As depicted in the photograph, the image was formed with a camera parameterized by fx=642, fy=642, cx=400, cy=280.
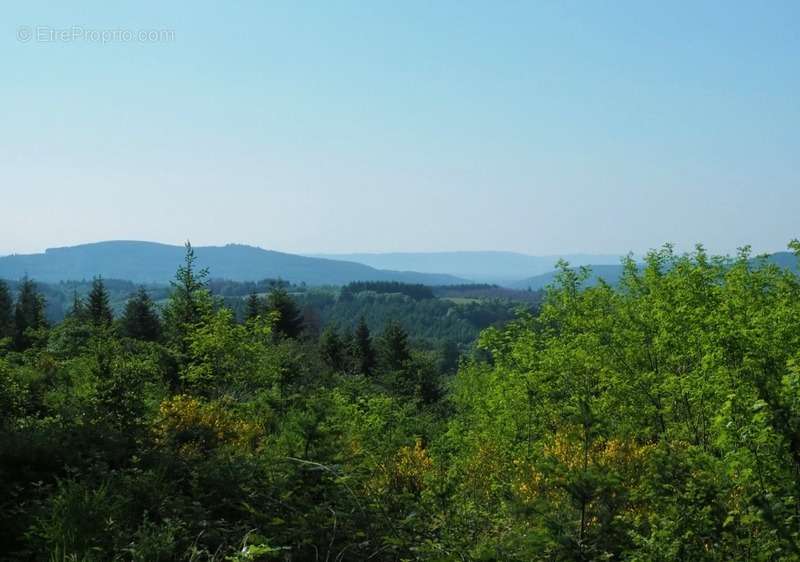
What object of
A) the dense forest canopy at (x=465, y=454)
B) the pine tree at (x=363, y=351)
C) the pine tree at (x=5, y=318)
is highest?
the dense forest canopy at (x=465, y=454)

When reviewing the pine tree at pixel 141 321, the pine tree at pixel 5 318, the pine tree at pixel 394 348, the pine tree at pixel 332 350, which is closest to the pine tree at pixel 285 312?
the pine tree at pixel 332 350

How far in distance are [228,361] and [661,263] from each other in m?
14.7

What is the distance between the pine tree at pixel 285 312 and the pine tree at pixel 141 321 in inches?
381

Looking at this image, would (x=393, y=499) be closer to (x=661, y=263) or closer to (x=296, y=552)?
(x=296, y=552)

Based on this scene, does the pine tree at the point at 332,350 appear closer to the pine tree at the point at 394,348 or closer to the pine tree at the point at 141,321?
the pine tree at the point at 394,348

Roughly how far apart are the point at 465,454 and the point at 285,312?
41358 millimetres

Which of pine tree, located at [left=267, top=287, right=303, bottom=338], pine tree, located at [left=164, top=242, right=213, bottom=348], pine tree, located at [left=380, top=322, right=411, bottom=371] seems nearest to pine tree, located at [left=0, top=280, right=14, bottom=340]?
pine tree, located at [left=164, top=242, right=213, bottom=348]

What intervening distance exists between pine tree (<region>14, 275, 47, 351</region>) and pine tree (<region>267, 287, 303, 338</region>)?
59.0ft

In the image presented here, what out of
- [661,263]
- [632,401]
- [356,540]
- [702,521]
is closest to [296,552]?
[356,540]

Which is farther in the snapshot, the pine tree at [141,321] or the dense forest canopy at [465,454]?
the pine tree at [141,321]

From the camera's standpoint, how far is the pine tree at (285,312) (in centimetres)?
5691

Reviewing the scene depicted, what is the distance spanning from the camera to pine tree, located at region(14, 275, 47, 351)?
1674 inches

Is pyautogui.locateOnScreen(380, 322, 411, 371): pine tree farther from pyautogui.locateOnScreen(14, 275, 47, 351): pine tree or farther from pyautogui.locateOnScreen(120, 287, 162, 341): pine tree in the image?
pyautogui.locateOnScreen(14, 275, 47, 351): pine tree

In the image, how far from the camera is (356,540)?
6281 mm
